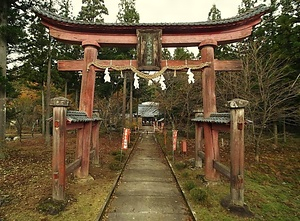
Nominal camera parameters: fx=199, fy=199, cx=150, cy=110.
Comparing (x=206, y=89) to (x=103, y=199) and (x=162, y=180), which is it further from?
(x=103, y=199)

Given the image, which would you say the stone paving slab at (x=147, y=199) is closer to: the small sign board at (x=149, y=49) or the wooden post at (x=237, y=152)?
the wooden post at (x=237, y=152)

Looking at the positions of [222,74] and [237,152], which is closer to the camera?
[237,152]

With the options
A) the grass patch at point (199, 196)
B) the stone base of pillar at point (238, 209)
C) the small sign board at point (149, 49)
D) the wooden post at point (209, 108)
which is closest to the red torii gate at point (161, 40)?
the wooden post at point (209, 108)

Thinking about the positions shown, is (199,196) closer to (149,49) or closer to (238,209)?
(238,209)

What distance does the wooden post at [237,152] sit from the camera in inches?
204

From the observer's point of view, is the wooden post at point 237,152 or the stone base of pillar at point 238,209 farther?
the wooden post at point 237,152

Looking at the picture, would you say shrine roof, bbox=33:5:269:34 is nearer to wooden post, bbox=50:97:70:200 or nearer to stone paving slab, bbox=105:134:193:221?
wooden post, bbox=50:97:70:200

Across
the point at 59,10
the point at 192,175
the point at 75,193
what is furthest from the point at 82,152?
the point at 59,10

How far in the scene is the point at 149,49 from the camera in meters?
7.41

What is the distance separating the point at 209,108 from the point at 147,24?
154 inches

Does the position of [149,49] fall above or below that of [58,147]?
above

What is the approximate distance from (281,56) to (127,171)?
39.5ft

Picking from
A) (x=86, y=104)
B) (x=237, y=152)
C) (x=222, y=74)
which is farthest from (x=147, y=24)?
(x=222, y=74)

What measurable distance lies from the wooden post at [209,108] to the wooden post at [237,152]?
1.84 metres
